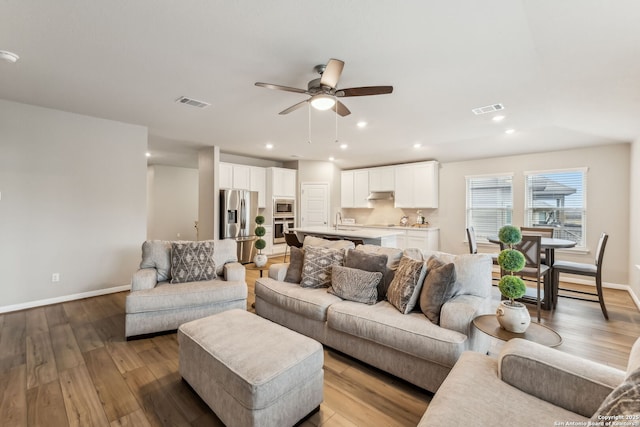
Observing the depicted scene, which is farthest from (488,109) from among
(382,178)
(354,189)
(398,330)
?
(354,189)

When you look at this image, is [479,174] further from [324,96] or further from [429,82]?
[324,96]

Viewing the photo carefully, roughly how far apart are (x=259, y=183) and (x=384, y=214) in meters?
3.43

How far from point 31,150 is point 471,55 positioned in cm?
527

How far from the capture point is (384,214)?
24.7 feet

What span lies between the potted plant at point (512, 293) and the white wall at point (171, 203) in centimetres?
876

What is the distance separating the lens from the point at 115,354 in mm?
2490

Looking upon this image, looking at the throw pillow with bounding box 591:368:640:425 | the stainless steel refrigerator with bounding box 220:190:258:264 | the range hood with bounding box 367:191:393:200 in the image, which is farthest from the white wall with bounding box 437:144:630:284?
the stainless steel refrigerator with bounding box 220:190:258:264

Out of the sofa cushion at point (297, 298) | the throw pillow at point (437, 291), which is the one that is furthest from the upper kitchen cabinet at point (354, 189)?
the throw pillow at point (437, 291)

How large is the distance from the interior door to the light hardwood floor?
4.94 m

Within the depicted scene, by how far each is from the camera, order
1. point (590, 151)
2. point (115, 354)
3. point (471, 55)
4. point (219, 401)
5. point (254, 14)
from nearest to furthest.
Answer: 1. point (219, 401)
2. point (254, 14)
3. point (471, 55)
4. point (115, 354)
5. point (590, 151)

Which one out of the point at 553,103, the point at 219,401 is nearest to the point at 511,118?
the point at 553,103

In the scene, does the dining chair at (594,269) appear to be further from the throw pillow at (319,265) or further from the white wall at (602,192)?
the throw pillow at (319,265)

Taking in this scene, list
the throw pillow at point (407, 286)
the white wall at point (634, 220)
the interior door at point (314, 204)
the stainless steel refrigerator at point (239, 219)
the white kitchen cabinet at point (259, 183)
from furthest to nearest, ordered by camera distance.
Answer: the interior door at point (314, 204) → the white kitchen cabinet at point (259, 183) → the stainless steel refrigerator at point (239, 219) → the white wall at point (634, 220) → the throw pillow at point (407, 286)

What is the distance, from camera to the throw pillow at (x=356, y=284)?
2.54 m
